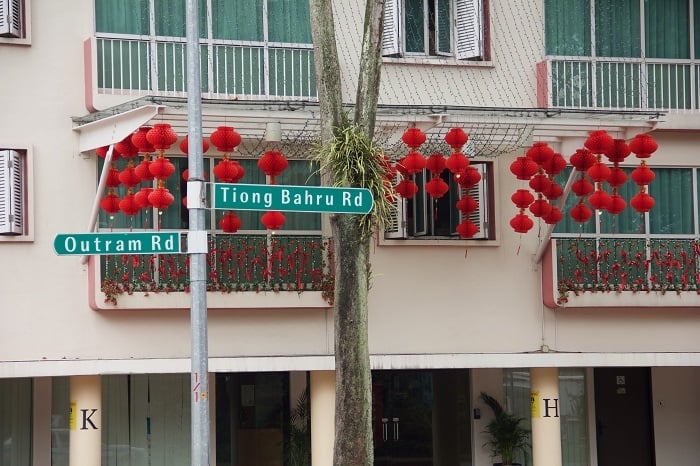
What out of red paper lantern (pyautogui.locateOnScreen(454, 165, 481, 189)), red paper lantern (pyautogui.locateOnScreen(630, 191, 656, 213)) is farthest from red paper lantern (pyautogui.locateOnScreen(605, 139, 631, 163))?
red paper lantern (pyautogui.locateOnScreen(454, 165, 481, 189))

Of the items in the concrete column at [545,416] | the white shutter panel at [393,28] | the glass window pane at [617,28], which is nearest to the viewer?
the white shutter panel at [393,28]

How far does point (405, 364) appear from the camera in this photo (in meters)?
19.4

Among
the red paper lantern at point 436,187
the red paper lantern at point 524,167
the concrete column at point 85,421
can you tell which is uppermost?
the red paper lantern at point 524,167

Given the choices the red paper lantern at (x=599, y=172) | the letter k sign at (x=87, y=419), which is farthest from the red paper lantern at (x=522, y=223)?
the letter k sign at (x=87, y=419)

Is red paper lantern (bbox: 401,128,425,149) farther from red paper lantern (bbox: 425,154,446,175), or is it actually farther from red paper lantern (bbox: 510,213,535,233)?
red paper lantern (bbox: 510,213,535,233)

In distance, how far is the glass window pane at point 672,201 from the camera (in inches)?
830

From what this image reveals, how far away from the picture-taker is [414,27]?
20.4 meters

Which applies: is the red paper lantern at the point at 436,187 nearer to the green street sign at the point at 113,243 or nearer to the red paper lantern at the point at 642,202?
the red paper lantern at the point at 642,202

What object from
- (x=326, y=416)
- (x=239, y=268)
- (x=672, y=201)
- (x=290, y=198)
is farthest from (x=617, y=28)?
(x=290, y=198)

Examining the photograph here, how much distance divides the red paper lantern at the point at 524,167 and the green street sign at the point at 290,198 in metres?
5.64

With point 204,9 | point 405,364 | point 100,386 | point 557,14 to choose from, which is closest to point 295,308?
point 405,364

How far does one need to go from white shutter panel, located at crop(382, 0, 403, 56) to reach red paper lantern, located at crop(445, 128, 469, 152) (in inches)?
91.6

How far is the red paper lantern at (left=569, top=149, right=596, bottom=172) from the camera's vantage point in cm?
1911

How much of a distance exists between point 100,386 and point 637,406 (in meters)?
9.78
